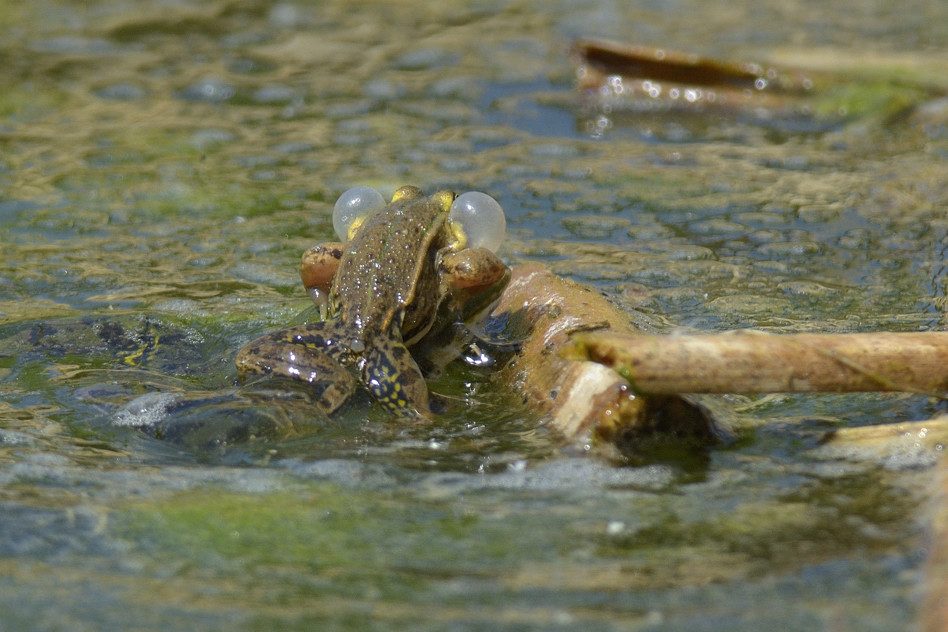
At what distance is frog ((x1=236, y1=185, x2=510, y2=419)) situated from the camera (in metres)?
2.94

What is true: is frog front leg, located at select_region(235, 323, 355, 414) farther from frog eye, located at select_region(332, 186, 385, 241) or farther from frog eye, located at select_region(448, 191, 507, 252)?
frog eye, located at select_region(448, 191, 507, 252)

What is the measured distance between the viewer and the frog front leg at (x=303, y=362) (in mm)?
2895

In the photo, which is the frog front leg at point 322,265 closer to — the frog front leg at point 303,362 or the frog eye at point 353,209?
the frog eye at point 353,209

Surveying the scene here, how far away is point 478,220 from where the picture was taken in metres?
3.31

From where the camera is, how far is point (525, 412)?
2.86 meters

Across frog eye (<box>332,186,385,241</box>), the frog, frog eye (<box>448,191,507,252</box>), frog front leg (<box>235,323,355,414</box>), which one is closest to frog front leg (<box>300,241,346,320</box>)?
the frog

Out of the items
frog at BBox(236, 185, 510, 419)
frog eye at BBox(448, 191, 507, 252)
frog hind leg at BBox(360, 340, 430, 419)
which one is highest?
frog eye at BBox(448, 191, 507, 252)

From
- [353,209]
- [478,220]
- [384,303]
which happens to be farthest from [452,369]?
[353,209]

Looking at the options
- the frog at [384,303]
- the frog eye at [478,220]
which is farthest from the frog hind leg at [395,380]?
the frog eye at [478,220]

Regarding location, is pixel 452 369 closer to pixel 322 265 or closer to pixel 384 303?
pixel 384 303

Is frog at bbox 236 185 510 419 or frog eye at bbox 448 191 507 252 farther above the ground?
frog eye at bbox 448 191 507 252

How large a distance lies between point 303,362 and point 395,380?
0.87ft

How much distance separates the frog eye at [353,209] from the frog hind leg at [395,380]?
1.83ft

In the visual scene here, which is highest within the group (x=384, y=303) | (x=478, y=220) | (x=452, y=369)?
(x=478, y=220)
